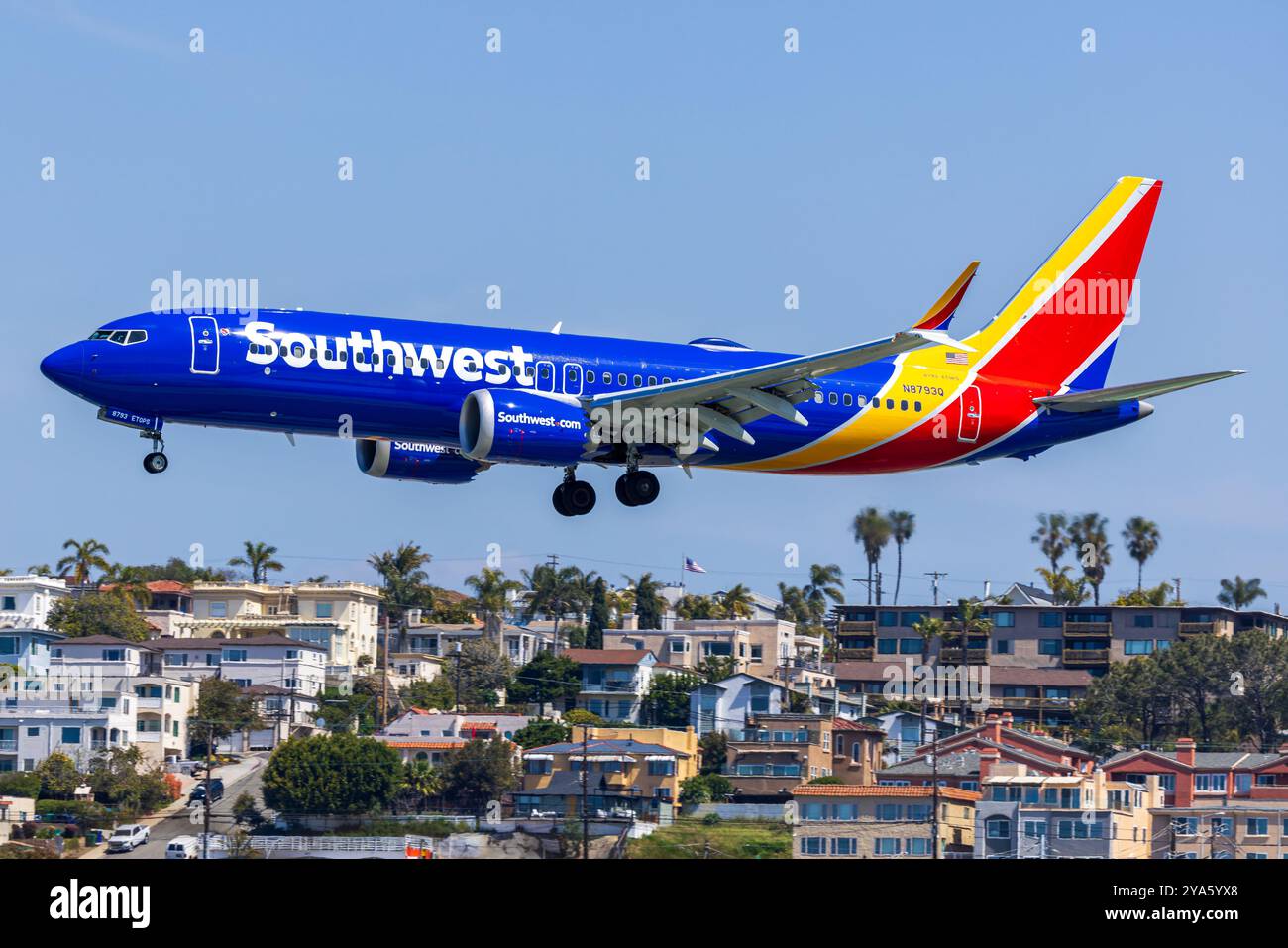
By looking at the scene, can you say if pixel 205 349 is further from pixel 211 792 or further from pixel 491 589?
pixel 491 589

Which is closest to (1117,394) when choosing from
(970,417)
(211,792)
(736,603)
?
(970,417)

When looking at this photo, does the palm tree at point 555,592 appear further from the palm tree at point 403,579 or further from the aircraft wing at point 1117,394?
the aircraft wing at point 1117,394

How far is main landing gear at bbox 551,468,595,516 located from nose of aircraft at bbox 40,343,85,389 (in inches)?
496

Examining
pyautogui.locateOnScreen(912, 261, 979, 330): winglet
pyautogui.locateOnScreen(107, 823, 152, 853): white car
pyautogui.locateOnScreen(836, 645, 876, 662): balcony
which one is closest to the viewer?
pyautogui.locateOnScreen(912, 261, 979, 330): winglet

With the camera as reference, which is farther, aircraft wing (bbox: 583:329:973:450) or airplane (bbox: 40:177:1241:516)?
aircraft wing (bbox: 583:329:973:450)

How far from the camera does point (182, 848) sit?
5631cm

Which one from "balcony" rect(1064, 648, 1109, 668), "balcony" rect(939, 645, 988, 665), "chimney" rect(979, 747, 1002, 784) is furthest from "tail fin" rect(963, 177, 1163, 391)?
"balcony" rect(939, 645, 988, 665)

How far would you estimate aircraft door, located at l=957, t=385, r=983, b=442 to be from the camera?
50.8m

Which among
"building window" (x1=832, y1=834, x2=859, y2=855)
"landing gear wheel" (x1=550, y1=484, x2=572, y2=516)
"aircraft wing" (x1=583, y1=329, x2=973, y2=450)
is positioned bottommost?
"building window" (x1=832, y1=834, x2=859, y2=855)

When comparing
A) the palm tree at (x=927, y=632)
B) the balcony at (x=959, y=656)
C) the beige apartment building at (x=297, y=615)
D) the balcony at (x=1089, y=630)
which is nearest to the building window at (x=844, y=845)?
the palm tree at (x=927, y=632)

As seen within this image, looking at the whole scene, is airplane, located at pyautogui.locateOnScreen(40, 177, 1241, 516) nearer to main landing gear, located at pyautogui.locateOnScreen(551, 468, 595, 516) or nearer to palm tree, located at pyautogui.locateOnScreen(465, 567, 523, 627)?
main landing gear, located at pyautogui.locateOnScreen(551, 468, 595, 516)

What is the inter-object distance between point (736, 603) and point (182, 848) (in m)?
117
